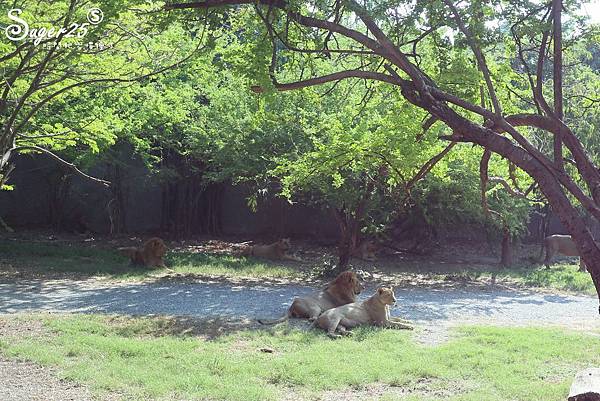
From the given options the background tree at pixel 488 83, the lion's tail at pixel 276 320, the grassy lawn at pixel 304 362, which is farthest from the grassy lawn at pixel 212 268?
the background tree at pixel 488 83

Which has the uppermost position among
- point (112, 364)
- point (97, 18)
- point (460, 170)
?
point (97, 18)

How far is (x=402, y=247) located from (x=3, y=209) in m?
13.3

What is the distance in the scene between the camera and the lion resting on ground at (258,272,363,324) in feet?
33.1

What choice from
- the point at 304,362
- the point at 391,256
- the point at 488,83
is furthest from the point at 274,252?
the point at 488,83

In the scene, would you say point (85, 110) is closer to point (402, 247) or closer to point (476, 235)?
point (402, 247)

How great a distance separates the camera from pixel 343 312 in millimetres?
9578

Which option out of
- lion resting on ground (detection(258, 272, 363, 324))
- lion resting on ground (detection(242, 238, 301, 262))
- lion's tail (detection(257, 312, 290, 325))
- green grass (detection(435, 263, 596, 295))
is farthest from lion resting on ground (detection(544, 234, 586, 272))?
lion's tail (detection(257, 312, 290, 325))

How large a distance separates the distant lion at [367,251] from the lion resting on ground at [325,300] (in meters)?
7.27

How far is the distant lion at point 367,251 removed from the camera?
18.3m

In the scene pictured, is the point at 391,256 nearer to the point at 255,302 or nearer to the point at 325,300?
the point at 255,302

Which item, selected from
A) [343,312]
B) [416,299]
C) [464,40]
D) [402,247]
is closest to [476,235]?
[402,247]

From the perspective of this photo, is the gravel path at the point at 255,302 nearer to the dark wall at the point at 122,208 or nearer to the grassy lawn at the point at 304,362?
the grassy lawn at the point at 304,362

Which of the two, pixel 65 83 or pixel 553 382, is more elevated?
pixel 65 83

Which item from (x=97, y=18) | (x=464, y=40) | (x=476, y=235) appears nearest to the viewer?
(x=464, y=40)
